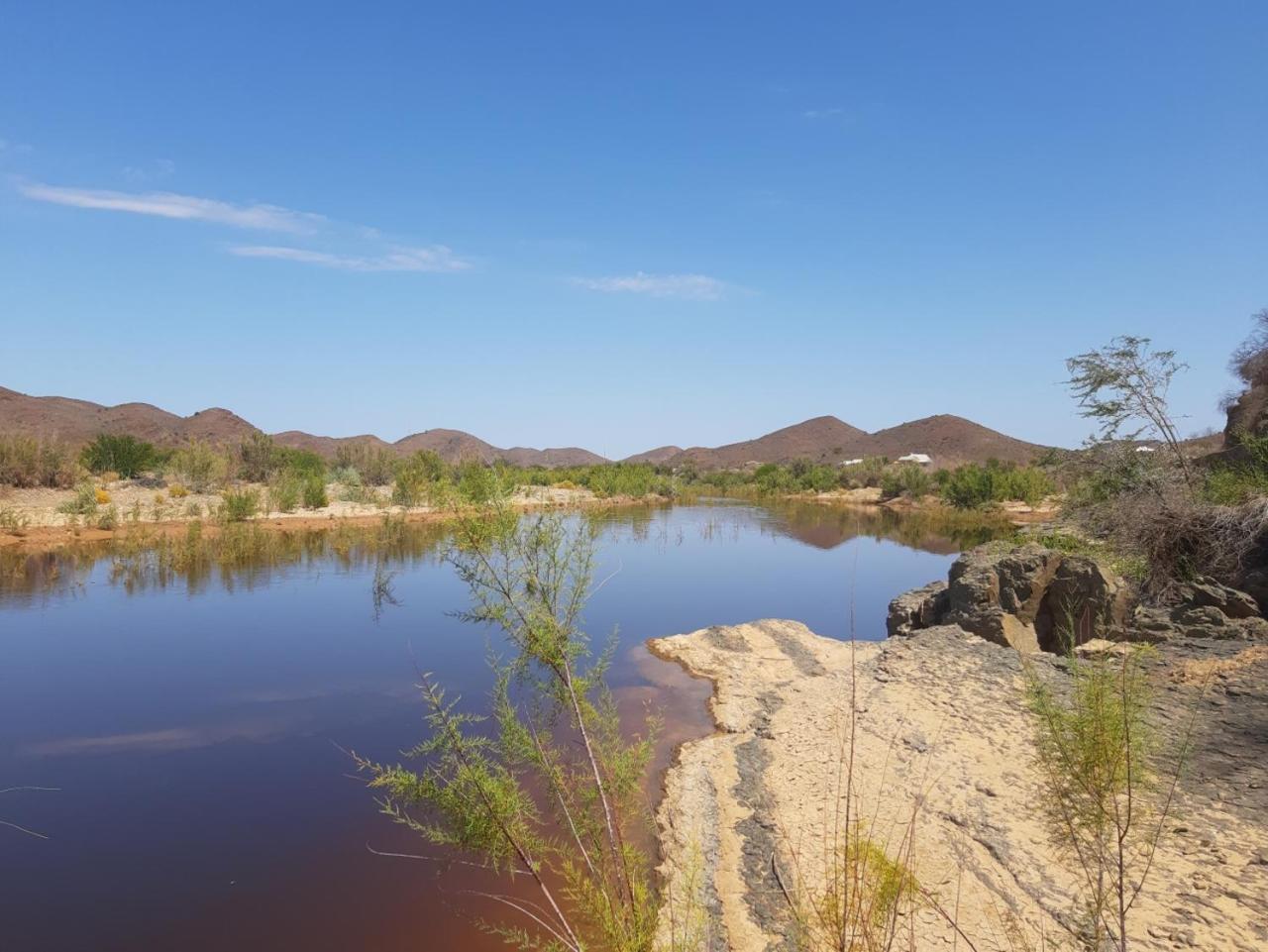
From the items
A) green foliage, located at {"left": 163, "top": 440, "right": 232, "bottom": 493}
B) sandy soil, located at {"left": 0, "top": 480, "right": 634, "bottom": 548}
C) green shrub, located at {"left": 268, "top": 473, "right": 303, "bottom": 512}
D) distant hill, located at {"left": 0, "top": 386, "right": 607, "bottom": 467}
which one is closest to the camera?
sandy soil, located at {"left": 0, "top": 480, "right": 634, "bottom": 548}

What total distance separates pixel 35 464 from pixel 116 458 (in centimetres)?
577

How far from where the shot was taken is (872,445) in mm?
100750

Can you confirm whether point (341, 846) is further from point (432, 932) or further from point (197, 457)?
point (197, 457)

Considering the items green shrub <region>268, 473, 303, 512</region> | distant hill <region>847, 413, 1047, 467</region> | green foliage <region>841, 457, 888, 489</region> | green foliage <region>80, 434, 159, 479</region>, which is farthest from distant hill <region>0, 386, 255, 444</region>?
distant hill <region>847, 413, 1047, 467</region>

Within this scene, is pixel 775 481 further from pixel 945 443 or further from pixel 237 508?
pixel 945 443

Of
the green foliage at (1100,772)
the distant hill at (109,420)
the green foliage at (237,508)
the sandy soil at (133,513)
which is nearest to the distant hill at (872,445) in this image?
the distant hill at (109,420)

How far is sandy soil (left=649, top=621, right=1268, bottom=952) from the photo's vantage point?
4.46 m

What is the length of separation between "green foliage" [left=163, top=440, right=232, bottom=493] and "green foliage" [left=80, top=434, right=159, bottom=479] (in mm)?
2376

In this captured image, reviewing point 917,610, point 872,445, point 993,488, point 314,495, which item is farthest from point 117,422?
point 872,445

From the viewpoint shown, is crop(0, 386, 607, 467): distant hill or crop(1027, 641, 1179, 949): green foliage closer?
crop(1027, 641, 1179, 949): green foliage

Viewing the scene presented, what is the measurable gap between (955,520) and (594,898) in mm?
35792

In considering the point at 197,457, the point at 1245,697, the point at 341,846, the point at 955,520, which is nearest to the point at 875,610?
the point at 1245,697

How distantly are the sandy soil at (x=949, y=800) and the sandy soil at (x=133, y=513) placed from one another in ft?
29.8

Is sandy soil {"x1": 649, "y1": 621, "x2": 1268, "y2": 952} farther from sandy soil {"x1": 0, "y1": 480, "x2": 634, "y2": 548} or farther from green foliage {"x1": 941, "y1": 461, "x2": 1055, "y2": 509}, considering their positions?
green foliage {"x1": 941, "y1": 461, "x2": 1055, "y2": 509}
